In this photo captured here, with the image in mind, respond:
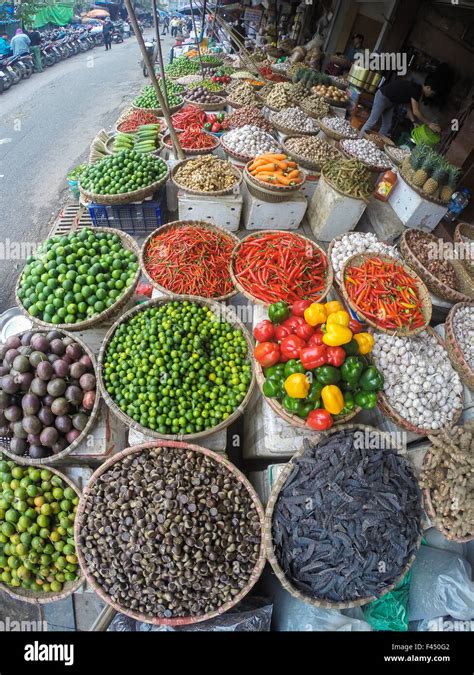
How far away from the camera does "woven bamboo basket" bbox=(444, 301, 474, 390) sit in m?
2.95

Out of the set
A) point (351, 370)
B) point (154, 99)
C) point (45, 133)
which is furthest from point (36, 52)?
point (351, 370)

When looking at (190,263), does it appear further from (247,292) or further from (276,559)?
(276,559)

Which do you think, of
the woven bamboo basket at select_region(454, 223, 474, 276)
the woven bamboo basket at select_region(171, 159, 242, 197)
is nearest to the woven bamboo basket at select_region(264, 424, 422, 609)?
the woven bamboo basket at select_region(454, 223, 474, 276)

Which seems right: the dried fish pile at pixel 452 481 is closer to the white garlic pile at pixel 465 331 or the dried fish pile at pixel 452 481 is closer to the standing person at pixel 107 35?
the white garlic pile at pixel 465 331

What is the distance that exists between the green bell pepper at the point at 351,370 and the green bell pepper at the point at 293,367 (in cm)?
28

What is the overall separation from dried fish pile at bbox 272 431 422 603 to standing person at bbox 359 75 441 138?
6823 mm

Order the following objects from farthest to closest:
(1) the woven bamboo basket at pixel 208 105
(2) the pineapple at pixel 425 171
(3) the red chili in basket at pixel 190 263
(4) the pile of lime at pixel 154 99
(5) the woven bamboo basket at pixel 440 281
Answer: (1) the woven bamboo basket at pixel 208 105 → (4) the pile of lime at pixel 154 99 → (2) the pineapple at pixel 425 171 → (5) the woven bamboo basket at pixel 440 281 → (3) the red chili in basket at pixel 190 263

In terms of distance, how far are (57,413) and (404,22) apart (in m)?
12.2

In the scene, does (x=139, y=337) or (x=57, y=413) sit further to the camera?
(x=139, y=337)

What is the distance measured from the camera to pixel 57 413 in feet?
8.11

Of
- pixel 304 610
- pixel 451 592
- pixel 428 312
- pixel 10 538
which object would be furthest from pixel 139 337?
pixel 451 592

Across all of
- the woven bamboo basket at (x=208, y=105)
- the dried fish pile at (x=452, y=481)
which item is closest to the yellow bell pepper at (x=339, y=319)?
the dried fish pile at (x=452, y=481)

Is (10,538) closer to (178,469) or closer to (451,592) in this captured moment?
(178,469)

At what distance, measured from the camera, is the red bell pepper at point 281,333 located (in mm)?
2635
